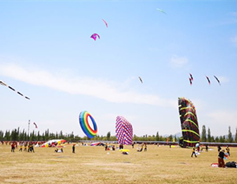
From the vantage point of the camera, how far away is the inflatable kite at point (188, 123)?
51.9 metres

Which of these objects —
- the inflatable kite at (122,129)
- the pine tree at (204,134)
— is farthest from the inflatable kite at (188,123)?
the pine tree at (204,134)

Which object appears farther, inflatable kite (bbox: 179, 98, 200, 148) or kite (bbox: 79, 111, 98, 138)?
kite (bbox: 79, 111, 98, 138)

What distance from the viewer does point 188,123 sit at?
5194 cm

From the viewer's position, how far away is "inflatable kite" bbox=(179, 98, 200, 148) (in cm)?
5188

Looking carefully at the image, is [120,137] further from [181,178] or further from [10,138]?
[10,138]

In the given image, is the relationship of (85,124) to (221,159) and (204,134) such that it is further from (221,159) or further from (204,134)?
(204,134)

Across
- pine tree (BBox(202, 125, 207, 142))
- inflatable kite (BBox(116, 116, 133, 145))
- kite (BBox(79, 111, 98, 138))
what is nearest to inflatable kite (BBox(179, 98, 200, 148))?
inflatable kite (BBox(116, 116, 133, 145))

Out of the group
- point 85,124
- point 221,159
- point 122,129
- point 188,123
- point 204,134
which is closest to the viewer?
point 221,159

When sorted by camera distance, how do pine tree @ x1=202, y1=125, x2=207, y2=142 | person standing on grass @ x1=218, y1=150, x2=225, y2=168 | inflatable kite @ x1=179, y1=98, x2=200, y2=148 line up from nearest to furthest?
1. person standing on grass @ x1=218, y1=150, x2=225, y2=168
2. inflatable kite @ x1=179, y1=98, x2=200, y2=148
3. pine tree @ x1=202, y1=125, x2=207, y2=142

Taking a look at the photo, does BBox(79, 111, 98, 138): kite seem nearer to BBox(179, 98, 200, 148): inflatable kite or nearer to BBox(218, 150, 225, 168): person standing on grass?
BBox(179, 98, 200, 148): inflatable kite

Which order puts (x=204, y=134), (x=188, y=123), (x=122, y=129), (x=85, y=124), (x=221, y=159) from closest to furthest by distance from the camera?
(x=221, y=159), (x=188, y=123), (x=85, y=124), (x=122, y=129), (x=204, y=134)

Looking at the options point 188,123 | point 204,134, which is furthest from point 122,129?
point 204,134

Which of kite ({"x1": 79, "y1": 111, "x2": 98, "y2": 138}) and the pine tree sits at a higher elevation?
kite ({"x1": 79, "y1": 111, "x2": 98, "y2": 138})

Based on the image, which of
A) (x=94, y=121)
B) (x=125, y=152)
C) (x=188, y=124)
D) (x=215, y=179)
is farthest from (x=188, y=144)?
(x=215, y=179)
